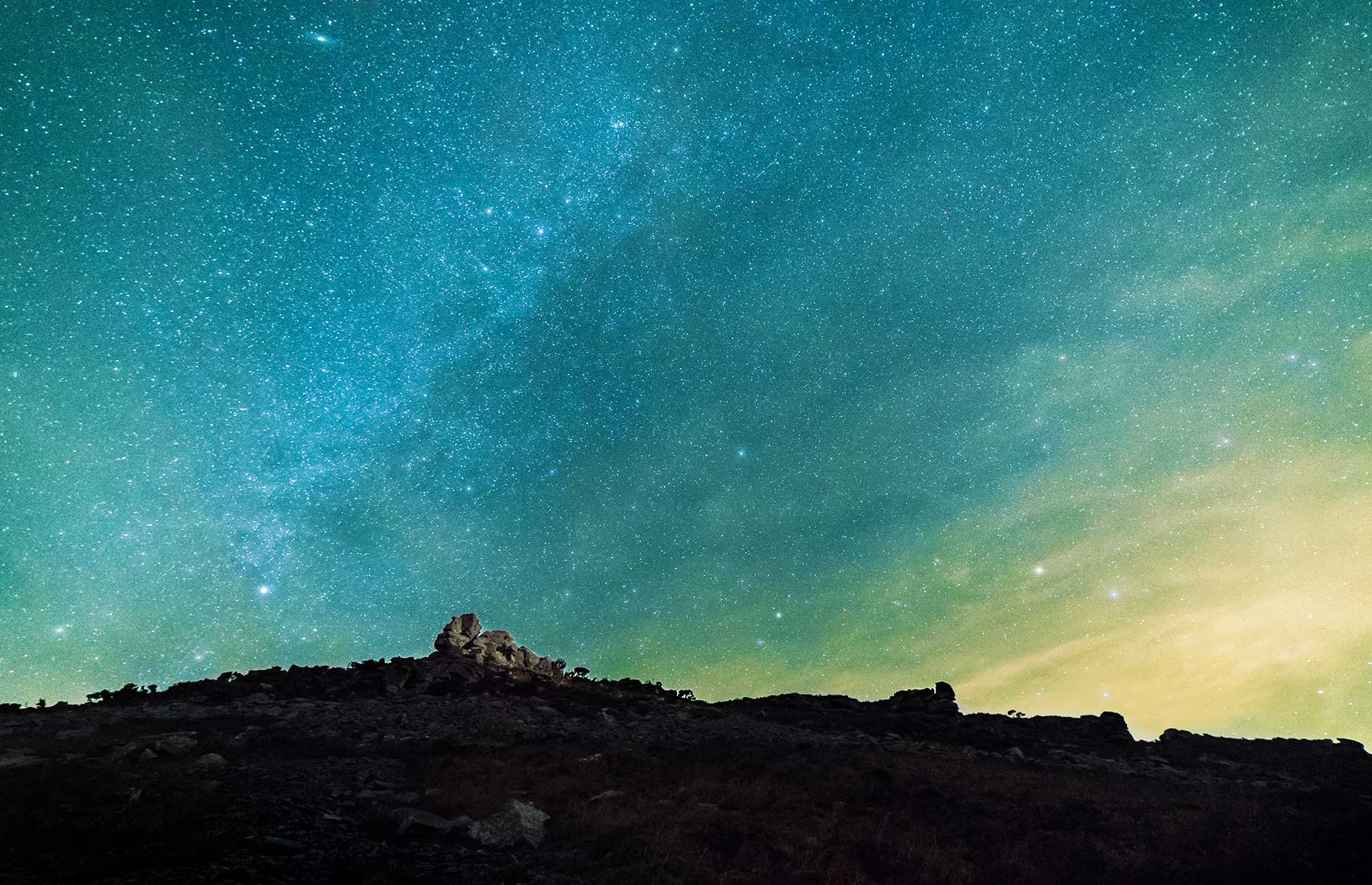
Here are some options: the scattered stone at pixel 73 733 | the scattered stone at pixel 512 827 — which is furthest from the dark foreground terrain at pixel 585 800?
the scattered stone at pixel 73 733

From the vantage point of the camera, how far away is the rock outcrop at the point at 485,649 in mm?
26125

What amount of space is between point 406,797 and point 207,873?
435 centimetres

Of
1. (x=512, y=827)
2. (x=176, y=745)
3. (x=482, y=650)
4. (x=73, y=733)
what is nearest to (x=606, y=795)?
(x=512, y=827)

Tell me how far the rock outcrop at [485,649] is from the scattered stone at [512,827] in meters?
16.0

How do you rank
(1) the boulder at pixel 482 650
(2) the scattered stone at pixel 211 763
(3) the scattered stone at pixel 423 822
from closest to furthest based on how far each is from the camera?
(3) the scattered stone at pixel 423 822
(2) the scattered stone at pixel 211 763
(1) the boulder at pixel 482 650

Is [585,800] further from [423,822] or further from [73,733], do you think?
[73,733]

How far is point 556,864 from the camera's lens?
9445mm

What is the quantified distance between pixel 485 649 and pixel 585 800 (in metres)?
16.0

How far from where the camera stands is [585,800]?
12414mm

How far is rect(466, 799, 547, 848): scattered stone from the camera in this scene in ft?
33.1

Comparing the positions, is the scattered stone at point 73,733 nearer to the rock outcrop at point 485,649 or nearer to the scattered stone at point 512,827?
the rock outcrop at point 485,649

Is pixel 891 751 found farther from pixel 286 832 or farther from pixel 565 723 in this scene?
pixel 286 832

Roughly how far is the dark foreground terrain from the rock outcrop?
3096mm

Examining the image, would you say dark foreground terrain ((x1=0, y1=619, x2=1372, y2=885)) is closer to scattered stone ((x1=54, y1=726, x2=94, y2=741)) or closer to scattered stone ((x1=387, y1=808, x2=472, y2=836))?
scattered stone ((x1=387, y1=808, x2=472, y2=836))
